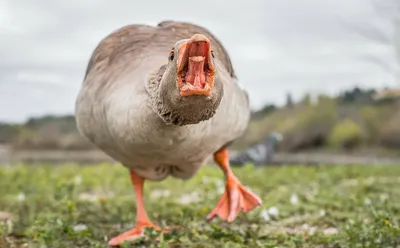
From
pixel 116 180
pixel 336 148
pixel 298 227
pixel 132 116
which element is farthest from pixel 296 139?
pixel 132 116

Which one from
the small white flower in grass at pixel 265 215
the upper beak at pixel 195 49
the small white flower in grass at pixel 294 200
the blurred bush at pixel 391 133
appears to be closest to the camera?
the upper beak at pixel 195 49

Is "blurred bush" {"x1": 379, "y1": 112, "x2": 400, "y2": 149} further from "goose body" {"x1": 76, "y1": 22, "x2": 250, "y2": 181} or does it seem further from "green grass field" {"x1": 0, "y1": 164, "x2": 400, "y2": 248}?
"goose body" {"x1": 76, "y1": 22, "x2": 250, "y2": 181}

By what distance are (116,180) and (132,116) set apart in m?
6.11

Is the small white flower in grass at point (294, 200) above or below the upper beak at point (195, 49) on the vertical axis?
below

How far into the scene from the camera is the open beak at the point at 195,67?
2.43 m

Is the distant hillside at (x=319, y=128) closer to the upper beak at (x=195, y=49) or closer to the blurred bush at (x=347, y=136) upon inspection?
the blurred bush at (x=347, y=136)

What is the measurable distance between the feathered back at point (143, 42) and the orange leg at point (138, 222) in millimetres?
1099

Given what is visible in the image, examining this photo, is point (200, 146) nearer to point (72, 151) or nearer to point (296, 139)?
point (296, 139)

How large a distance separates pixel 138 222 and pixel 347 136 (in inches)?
830

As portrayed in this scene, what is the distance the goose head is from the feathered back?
1419 millimetres

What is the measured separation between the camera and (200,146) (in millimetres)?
3887

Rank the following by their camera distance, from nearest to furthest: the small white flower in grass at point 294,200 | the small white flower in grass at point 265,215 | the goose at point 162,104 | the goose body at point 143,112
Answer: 1. the goose at point 162,104
2. the goose body at point 143,112
3. the small white flower in grass at point 265,215
4. the small white flower in grass at point 294,200

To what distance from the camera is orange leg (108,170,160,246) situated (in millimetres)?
4316

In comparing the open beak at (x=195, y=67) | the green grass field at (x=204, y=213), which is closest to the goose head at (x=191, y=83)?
the open beak at (x=195, y=67)
